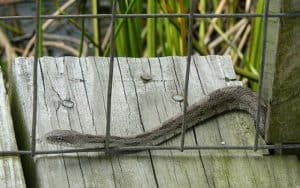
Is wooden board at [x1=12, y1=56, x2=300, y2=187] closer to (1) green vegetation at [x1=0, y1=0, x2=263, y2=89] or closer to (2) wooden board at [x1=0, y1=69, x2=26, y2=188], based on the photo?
(2) wooden board at [x1=0, y1=69, x2=26, y2=188]

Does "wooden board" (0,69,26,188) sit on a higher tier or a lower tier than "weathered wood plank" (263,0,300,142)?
lower

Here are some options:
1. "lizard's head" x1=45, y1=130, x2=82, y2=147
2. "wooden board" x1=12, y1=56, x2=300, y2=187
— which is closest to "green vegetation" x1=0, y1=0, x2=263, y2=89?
"wooden board" x1=12, y1=56, x2=300, y2=187


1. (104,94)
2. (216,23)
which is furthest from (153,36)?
(216,23)

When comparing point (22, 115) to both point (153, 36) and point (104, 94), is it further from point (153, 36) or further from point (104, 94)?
point (153, 36)

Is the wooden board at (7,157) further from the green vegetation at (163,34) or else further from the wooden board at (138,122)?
the green vegetation at (163,34)

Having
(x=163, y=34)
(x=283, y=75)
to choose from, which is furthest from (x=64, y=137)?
(x=163, y=34)

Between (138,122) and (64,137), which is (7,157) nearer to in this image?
(64,137)
